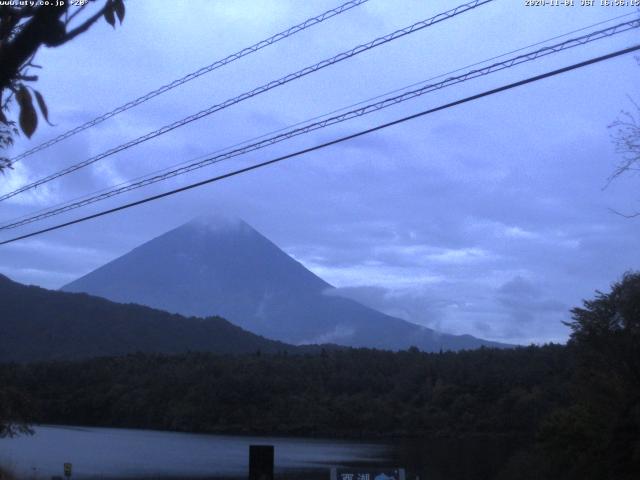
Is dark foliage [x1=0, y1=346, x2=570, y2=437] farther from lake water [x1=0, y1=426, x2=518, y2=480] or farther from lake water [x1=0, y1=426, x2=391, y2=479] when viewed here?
lake water [x1=0, y1=426, x2=391, y2=479]

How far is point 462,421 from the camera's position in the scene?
58.0m

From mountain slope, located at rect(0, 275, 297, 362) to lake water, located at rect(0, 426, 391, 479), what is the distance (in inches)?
1608

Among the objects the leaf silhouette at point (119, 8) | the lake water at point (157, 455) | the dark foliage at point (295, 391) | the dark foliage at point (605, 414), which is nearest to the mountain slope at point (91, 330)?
the dark foliage at point (295, 391)

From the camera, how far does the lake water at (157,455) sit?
32375 mm

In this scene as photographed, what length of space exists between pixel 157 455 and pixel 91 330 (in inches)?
2629

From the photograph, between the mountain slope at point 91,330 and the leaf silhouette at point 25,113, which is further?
the mountain slope at point 91,330

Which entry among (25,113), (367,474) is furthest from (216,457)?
(25,113)

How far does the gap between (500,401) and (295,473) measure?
29.2 meters

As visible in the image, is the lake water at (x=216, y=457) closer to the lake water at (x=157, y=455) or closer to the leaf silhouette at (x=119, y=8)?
the lake water at (x=157, y=455)

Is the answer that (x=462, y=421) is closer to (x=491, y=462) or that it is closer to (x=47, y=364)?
(x=491, y=462)

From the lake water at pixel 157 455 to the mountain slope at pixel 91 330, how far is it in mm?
40842

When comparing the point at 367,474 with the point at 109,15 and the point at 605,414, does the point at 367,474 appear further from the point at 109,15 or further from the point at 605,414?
the point at 109,15

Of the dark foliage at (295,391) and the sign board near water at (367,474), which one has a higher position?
the dark foliage at (295,391)

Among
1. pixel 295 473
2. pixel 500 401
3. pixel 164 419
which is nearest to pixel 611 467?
pixel 295 473
